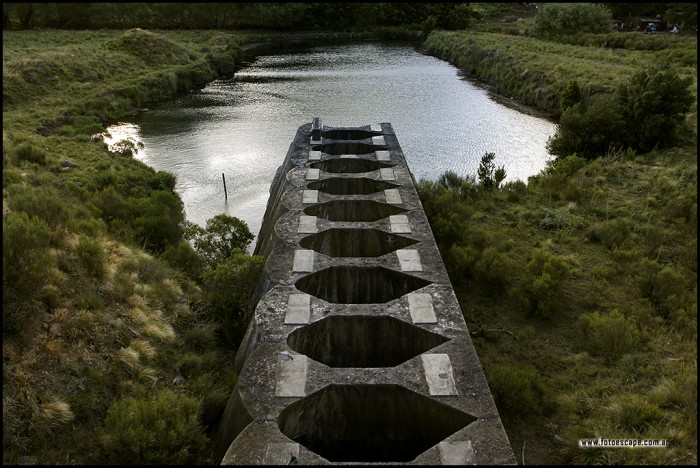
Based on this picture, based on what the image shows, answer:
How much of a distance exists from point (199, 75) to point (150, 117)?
12179 millimetres

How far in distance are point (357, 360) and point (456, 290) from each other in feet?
15.0

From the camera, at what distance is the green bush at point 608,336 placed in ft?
36.4

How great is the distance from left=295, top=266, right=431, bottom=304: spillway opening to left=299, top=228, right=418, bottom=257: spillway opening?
153 centimetres

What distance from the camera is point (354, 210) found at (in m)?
15.3

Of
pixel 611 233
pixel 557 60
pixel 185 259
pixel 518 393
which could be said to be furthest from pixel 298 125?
pixel 518 393

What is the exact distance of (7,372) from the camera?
8430 millimetres

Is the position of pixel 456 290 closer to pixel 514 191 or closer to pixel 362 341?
pixel 362 341

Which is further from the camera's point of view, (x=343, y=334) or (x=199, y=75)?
(x=199, y=75)

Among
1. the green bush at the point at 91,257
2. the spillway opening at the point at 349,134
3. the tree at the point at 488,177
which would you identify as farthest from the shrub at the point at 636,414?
the spillway opening at the point at 349,134

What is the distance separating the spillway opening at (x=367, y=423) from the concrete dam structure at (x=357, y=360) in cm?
2

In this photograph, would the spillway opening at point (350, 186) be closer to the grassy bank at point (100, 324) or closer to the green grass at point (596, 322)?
the green grass at point (596, 322)

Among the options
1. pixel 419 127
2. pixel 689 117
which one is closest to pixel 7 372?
pixel 419 127

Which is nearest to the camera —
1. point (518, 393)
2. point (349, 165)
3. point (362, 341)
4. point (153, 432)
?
point (153, 432)

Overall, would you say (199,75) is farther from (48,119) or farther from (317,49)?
(317,49)
